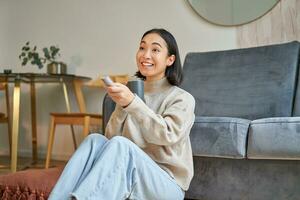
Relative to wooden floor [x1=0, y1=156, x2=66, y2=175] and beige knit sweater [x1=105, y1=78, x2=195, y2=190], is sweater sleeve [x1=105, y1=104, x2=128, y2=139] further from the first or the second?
wooden floor [x1=0, y1=156, x2=66, y2=175]

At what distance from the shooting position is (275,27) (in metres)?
2.30

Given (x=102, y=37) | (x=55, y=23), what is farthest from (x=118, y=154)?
(x=55, y=23)

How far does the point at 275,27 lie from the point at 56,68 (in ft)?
5.55

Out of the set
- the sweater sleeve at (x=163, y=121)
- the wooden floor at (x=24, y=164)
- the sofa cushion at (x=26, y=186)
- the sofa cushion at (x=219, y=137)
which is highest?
the sweater sleeve at (x=163, y=121)

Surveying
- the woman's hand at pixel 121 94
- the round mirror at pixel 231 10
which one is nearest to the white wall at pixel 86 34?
the round mirror at pixel 231 10

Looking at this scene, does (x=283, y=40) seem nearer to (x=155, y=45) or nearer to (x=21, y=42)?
(x=155, y=45)

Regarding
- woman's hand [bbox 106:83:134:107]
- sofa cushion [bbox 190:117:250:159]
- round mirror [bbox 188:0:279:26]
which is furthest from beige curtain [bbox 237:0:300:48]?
woman's hand [bbox 106:83:134:107]

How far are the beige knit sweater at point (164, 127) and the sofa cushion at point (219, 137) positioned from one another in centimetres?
23

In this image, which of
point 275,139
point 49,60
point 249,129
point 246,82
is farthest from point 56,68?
point 275,139

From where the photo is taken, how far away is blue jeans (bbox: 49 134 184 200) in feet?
2.86

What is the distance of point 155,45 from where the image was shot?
1175 millimetres

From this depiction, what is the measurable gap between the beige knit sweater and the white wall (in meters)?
1.44

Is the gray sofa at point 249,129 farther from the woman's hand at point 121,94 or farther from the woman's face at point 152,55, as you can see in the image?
the woman's hand at point 121,94

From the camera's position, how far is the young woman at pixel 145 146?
2.95ft
